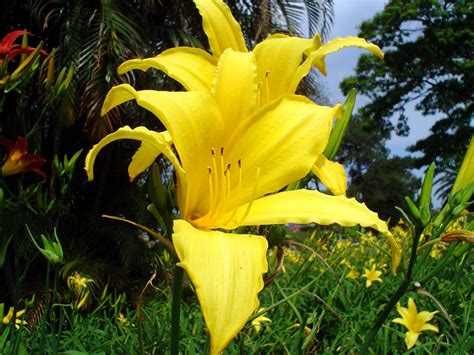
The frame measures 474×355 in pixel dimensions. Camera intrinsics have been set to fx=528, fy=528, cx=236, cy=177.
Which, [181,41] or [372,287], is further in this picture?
[181,41]

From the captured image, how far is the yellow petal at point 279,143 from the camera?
0.71 m

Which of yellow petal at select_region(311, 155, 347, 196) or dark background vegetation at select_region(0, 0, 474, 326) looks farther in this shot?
dark background vegetation at select_region(0, 0, 474, 326)

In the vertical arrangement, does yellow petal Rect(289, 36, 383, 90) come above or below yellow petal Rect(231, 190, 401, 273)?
above

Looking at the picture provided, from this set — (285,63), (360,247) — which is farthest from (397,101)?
(285,63)

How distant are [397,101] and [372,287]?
1333cm

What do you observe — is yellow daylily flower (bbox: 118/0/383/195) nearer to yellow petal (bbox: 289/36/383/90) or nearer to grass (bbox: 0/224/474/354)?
yellow petal (bbox: 289/36/383/90)

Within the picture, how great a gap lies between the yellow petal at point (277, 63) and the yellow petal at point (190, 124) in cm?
14

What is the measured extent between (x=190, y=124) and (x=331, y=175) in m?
0.23

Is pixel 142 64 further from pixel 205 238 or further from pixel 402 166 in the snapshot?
pixel 402 166

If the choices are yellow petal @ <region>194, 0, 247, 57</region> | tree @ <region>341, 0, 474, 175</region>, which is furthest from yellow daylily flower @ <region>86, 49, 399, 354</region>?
tree @ <region>341, 0, 474, 175</region>

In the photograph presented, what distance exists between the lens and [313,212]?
0.64 meters

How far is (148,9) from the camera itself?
665cm

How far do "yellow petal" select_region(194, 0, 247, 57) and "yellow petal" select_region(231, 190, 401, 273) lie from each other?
301 mm

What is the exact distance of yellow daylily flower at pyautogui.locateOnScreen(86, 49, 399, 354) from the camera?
2.11ft
